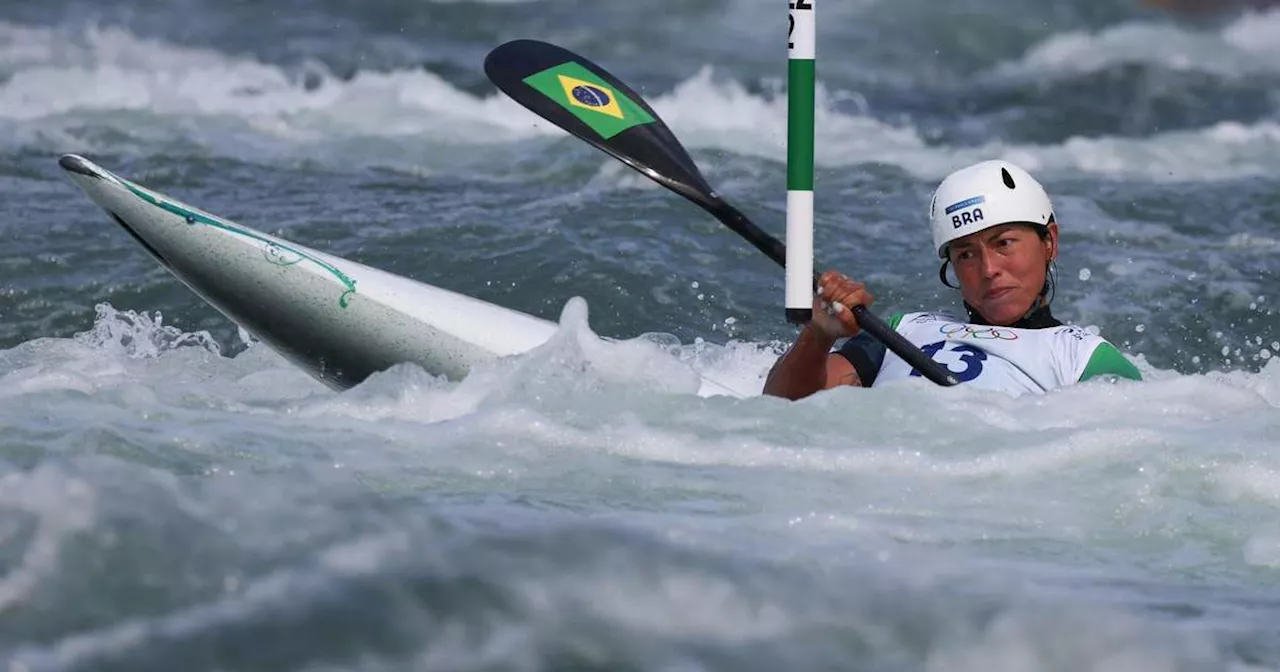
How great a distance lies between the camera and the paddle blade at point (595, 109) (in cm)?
561

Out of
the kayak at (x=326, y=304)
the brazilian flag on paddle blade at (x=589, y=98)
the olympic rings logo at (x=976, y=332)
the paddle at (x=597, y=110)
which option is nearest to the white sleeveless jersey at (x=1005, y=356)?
the olympic rings logo at (x=976, y=332)

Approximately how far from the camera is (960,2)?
15.6 metres

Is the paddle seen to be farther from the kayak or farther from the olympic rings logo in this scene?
the olympic rings logo

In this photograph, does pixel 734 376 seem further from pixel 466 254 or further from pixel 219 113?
pixel 219 113

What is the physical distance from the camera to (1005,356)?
4.91 m

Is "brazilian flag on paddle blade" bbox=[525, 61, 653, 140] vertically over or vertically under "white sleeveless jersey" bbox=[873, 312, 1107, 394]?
over

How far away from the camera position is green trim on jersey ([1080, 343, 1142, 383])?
4797 millimetres

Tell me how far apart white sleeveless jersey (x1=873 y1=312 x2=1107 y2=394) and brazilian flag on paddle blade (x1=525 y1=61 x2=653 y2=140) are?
122cm

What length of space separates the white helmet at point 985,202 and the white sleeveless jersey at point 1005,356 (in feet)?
0.88

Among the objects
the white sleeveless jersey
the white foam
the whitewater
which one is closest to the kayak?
the whitewater

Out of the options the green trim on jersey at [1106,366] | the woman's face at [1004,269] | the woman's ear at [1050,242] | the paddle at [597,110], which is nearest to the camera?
the green trim on jersey at [1106,366]

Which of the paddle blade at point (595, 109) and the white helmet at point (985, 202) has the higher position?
the paddle blade at point (595, 109)

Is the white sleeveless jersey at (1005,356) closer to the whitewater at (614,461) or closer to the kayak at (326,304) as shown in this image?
the whitewater at (614,461)

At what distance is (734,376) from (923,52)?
30.1 feet
